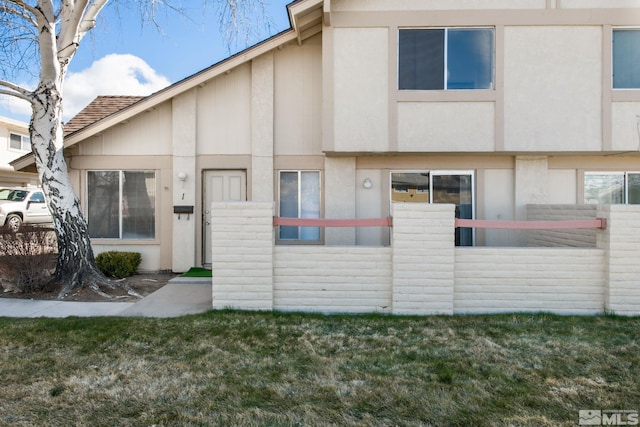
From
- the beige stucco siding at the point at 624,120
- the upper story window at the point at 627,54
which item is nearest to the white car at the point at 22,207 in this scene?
the beige stucco siding at the point at 624,120

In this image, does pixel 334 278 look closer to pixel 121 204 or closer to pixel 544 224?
pixel 544 224

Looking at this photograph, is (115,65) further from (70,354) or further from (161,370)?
(161,370)

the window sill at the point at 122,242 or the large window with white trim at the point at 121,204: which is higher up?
the large window with white trim at the point at 121,204

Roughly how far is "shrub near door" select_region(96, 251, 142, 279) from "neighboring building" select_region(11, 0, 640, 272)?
562 millimetres

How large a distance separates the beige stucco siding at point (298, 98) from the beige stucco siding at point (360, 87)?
1153 mm

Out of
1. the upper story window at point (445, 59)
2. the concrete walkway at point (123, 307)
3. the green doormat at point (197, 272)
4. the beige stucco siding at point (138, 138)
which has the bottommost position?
the concrete walkway at point (123, 307)

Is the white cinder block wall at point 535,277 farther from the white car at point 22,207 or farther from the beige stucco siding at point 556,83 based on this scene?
the white car at point 22,207

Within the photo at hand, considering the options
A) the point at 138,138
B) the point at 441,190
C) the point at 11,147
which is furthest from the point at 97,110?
the point at 11,147

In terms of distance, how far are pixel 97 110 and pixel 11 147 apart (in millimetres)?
16961

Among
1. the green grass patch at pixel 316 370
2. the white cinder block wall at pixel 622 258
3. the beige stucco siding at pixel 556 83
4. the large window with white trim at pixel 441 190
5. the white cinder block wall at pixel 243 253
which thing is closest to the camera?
the green grass patch at pixel 316 370

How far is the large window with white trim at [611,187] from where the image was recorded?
880 centimetres

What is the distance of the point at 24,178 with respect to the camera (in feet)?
79.5

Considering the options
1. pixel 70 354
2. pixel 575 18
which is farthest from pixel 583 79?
pixel 70 354

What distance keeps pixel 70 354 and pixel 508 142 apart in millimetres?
7992
